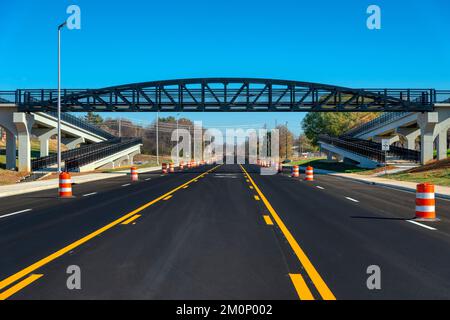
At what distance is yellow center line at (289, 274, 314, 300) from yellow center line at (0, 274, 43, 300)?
361cm

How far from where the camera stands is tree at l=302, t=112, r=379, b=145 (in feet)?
306

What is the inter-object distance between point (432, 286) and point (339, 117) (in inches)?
3613

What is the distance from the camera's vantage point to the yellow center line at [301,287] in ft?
17.7

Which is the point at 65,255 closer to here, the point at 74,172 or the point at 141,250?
the point at 141,250

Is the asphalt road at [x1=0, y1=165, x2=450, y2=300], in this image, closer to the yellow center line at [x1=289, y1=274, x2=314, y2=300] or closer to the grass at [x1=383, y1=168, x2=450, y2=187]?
the yellow center line at [x1=289, y1=274, x2=314, y2=300]

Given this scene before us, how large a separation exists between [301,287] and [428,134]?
145 feet

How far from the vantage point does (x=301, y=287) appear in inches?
227

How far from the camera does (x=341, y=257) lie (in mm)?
7523

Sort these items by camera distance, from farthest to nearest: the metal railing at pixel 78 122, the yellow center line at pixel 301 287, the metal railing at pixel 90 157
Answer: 1. the metal railing at pixel 78 122
2. the metal railing at pixel 90 157
3. the yellow center line at pixel 301 287

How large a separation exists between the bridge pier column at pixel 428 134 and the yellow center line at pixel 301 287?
139 feet

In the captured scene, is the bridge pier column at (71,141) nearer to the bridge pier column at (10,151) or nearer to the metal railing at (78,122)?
the metal railing at (78,122)

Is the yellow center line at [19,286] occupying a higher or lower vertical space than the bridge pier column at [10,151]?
lower

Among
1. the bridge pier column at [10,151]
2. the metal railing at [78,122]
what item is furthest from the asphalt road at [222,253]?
the metal railing at [78,122]
